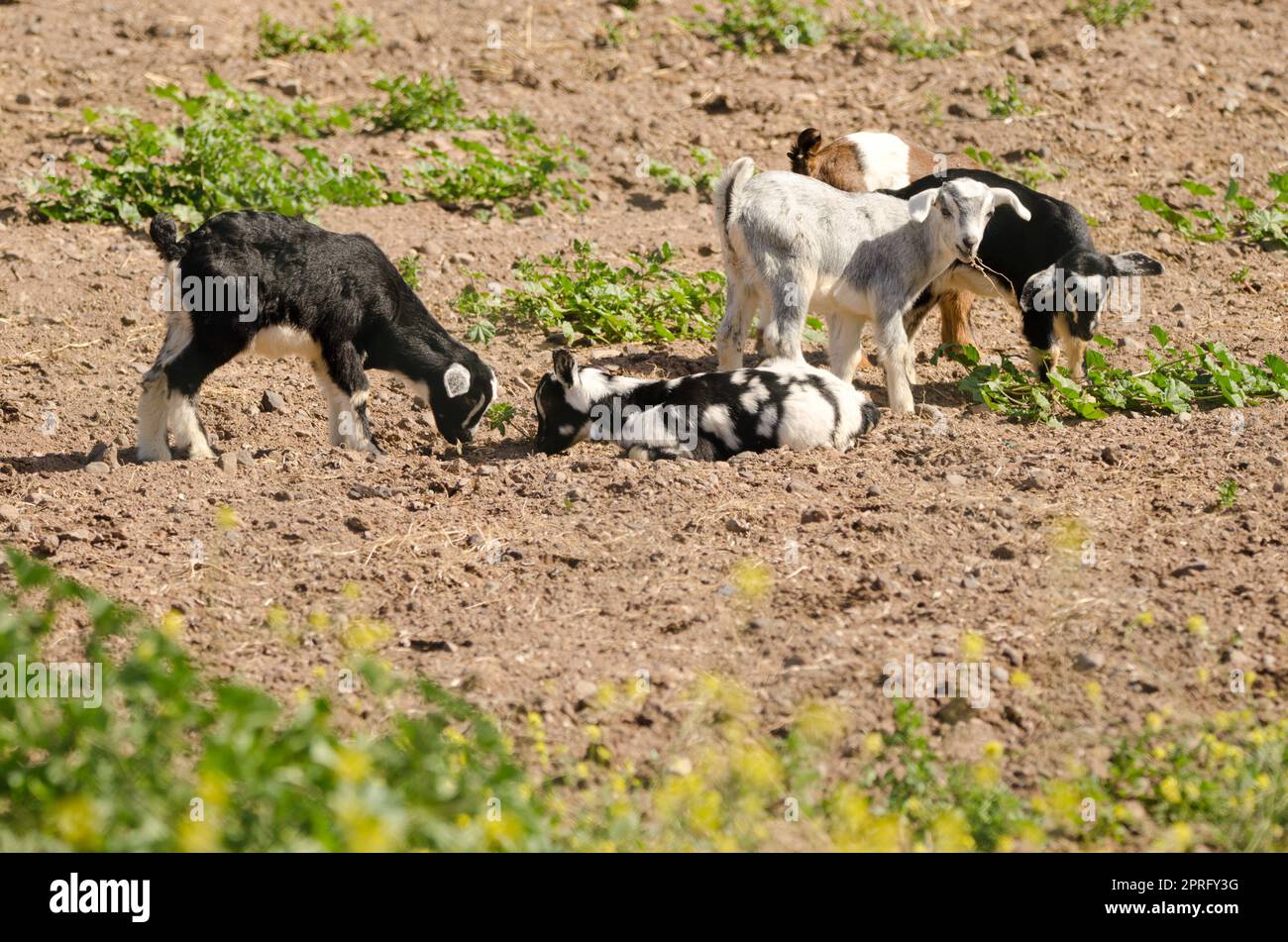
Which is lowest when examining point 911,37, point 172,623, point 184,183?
point 172,623

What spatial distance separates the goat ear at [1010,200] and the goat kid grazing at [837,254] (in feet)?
0.04

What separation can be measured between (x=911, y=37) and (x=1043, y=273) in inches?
242

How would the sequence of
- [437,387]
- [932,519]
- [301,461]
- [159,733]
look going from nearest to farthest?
1. [159,733]
2. [932,519]
3. [301,461]
4. [437,387]

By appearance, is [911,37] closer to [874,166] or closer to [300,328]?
[874,166]

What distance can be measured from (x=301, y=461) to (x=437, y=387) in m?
0.92

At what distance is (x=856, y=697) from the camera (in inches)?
205

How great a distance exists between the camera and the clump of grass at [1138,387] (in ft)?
26.8

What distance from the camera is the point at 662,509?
272 inches

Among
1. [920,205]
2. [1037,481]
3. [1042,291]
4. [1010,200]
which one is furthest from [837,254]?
[1037,481]

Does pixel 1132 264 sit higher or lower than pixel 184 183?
lower

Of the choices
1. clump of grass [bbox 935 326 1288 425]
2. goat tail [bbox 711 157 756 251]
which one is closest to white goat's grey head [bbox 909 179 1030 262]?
clump of grass [bbox 935 326 1288 425]

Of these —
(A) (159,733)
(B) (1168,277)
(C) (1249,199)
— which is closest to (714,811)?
(A) (159,733)

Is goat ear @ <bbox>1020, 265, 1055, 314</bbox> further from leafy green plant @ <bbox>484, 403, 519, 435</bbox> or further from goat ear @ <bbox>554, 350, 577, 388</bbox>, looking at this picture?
leafy green plant @ <bbox>484, 403, 519, 435</bbox>
